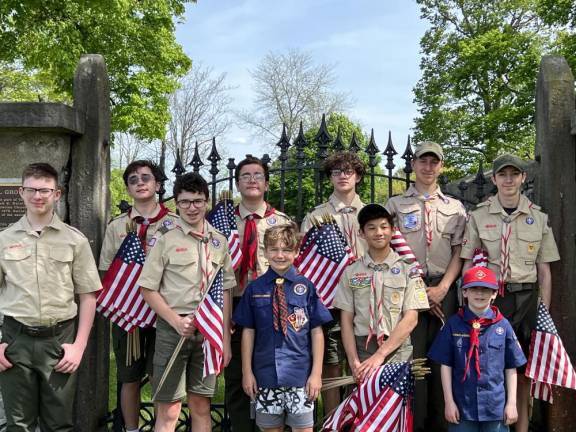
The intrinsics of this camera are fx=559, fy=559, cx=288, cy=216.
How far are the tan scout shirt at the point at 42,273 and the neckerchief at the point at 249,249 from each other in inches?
42.6

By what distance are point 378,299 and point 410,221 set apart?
85 cm

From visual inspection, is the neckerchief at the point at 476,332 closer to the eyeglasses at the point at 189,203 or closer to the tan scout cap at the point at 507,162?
the tan scout cap at the point at 507,162

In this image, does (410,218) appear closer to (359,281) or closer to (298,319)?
(359,281)

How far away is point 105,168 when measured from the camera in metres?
4.52

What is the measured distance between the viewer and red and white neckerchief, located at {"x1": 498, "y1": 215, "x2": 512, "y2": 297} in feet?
13.0

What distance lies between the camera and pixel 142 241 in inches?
163

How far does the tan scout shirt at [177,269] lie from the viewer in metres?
3.70

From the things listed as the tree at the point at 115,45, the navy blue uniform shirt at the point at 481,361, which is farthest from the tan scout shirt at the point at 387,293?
the tree at the point at 115,45

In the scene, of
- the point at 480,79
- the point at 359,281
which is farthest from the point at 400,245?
the point at 480,79

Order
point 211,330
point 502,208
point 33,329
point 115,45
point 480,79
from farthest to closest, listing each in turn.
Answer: point 480,79 → point 115,45 → point 502,208 → point 211,330 → point 33,329

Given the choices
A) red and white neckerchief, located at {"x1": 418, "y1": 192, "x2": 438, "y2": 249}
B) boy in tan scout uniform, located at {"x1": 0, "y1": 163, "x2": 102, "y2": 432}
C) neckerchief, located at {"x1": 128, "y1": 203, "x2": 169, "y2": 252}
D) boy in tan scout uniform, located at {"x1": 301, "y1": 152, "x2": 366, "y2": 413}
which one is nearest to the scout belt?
boy in tan scout uniform, located at {"x1": 0, "y1": 163, "x2": 102, "y2": 432}

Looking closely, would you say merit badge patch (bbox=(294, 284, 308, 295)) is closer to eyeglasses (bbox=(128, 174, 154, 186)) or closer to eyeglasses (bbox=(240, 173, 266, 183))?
eyeglasses (bbox=(240, 173, 266, 183))

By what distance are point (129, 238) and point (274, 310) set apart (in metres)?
1.26

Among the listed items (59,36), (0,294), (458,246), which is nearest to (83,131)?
(0,294)
